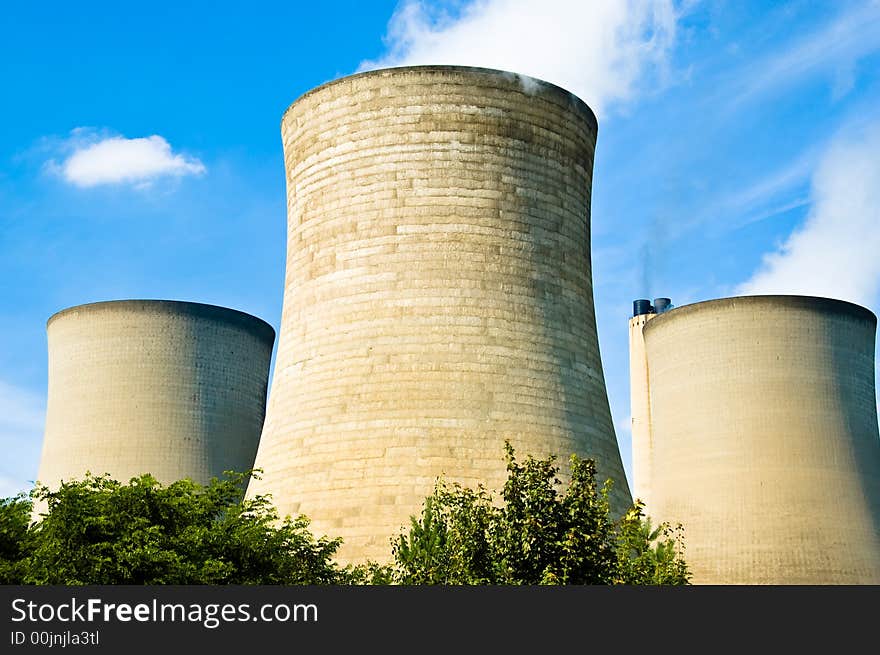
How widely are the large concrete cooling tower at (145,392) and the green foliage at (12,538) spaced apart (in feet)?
42.3

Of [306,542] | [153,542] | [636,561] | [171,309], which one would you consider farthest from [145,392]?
[636,561]

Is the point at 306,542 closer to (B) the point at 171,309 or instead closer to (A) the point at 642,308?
(B) the point at 171,309

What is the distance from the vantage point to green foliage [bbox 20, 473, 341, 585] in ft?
56.3

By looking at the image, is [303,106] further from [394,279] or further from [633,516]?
[633,516]

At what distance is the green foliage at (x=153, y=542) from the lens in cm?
1717

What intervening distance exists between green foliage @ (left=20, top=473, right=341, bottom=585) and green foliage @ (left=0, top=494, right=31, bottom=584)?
17.7 inches

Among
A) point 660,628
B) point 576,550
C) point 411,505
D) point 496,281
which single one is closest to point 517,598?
point 660,628

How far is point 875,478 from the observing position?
34.9 metres

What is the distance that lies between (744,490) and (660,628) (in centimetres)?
2674

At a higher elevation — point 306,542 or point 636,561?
point 306,542

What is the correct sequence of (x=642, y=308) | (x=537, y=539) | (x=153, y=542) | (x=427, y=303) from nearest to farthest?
1. (x=537, y=539)
2. (x=153, y=542)
3. (x=427, y=303)
4. (x=642, y=308)

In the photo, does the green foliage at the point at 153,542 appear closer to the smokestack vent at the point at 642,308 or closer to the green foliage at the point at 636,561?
the green foliage at the point at 636,561

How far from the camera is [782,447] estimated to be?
3447cm

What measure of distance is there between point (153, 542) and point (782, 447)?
2126 centimetres
